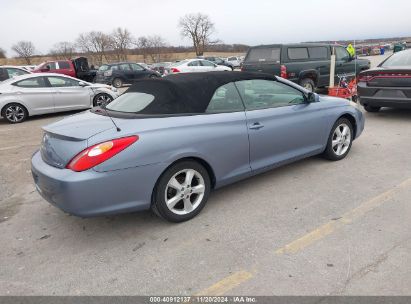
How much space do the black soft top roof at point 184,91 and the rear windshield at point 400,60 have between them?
5443 millimetres

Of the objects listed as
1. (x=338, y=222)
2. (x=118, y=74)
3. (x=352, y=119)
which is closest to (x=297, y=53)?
(x=352, y=119)

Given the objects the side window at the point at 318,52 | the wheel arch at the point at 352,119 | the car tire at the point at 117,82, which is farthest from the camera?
the car tire at the point at 117,82

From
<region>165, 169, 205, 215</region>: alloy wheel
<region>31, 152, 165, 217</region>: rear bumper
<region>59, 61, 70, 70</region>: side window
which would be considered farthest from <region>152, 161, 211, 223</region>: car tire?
<region>59, 61, 70, 70</region>: side window

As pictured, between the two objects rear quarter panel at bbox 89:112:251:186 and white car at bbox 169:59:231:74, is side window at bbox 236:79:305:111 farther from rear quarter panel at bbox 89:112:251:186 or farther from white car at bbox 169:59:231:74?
white car at bbox 169:59:231:74

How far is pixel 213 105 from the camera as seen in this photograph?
3818 mm

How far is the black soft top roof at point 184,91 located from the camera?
11.8ft

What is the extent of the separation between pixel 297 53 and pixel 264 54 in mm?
1067

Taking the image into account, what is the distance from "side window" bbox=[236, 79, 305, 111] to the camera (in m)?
4.15

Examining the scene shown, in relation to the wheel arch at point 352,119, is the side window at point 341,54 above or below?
above

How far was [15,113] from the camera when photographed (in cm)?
988

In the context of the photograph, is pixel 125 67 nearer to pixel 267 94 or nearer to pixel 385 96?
pixel 385 96

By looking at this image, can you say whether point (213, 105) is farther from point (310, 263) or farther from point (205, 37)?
point (205, 37)

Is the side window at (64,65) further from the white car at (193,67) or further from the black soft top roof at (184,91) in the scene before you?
the black soft top roof at (184,91)

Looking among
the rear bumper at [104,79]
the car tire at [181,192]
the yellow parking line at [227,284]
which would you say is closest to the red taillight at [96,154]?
the car tire at [181,192]
